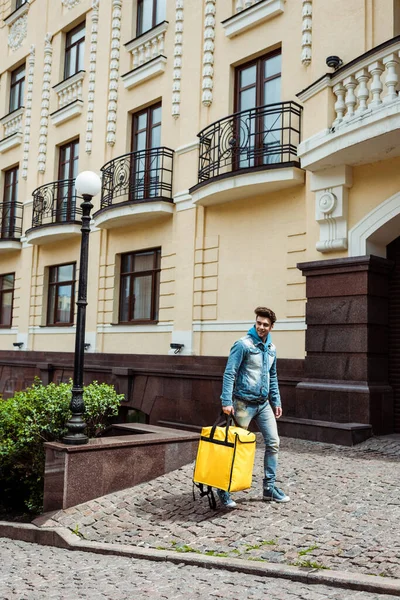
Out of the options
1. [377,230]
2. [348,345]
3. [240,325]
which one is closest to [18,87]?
[240,325]

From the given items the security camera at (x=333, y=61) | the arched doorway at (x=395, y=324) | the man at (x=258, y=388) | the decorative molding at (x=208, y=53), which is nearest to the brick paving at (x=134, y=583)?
the man at (x=258, y=388)

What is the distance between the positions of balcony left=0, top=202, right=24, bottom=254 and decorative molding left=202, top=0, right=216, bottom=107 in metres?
8.33

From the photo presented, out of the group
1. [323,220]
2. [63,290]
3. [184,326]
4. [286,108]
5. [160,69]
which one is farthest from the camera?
[63,290]

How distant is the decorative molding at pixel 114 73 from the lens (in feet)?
52.3

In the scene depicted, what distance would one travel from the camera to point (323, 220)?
1044 centimetres

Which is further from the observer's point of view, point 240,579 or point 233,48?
point 233,48

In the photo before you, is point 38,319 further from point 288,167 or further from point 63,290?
point 288,167

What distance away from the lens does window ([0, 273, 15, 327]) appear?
1984 cm

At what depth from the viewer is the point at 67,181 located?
17047mm

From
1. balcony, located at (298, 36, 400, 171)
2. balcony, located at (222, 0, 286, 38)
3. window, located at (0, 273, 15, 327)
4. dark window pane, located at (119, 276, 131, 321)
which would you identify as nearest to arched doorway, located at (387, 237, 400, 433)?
balcony, located at (298, 36, 400, 171)

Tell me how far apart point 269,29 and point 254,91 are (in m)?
1.19

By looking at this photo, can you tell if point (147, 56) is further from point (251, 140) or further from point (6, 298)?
point (6, 298)

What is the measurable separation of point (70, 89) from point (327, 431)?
13.0 meters

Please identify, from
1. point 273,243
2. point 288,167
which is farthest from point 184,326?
point 288,167
